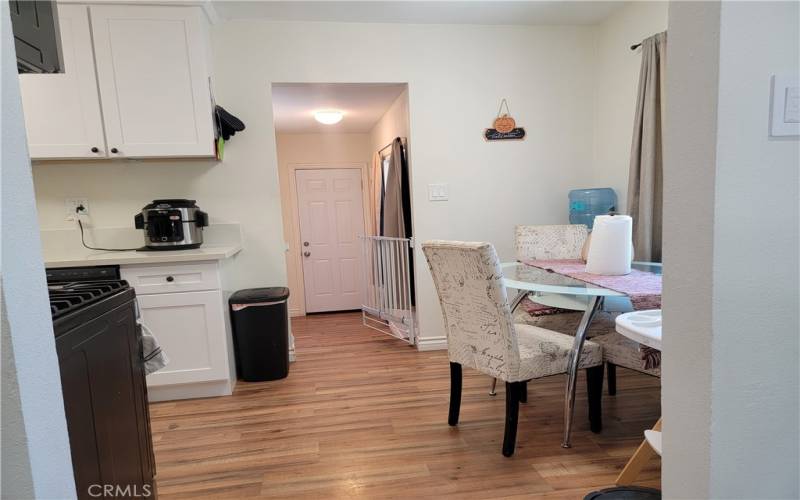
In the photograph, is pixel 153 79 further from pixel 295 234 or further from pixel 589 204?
pixel 589 204

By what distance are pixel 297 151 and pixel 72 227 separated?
2573mm

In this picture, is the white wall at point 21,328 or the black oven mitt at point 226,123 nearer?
the white wall at point 21,328

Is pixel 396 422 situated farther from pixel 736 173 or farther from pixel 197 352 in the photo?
pixel 736 173

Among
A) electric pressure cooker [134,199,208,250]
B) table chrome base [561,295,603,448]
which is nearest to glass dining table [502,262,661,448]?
table chrome base [561,295,603,448]

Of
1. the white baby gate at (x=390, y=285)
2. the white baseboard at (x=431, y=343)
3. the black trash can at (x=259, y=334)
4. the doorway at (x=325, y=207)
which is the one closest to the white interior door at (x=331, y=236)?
the doorway at (x=325, y=207)

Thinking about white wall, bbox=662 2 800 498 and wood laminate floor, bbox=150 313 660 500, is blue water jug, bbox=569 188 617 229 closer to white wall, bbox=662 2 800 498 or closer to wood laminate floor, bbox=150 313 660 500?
wood laminate floor, bbox=150 313 660 500

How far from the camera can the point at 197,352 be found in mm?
2439

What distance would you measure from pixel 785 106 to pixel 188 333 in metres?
2.68

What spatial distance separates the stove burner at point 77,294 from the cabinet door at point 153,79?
1640mm

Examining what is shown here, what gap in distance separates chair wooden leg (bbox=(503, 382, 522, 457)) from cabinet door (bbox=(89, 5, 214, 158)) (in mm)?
2248

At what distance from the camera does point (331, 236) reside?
196 inches

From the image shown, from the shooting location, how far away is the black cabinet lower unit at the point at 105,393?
869mm

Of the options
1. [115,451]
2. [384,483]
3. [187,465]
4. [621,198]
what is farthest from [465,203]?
[115,451]

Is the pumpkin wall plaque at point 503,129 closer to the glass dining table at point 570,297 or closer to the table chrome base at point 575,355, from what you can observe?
the glass dining table at point 570,297
